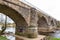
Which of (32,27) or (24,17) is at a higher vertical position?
(24,17)

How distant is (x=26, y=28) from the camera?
16.0 metres

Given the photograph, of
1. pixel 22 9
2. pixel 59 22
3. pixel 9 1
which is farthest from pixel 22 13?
pixel 59 22

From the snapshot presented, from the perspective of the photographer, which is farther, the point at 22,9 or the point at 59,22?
the point at 59,22

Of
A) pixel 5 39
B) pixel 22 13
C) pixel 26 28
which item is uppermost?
pixel 22 13

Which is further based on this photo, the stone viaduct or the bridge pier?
the bridge pier

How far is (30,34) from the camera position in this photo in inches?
599

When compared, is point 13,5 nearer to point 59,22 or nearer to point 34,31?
point 34,31

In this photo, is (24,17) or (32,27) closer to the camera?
(24,17)

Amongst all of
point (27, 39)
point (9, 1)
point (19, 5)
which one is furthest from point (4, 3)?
point (27, 39)

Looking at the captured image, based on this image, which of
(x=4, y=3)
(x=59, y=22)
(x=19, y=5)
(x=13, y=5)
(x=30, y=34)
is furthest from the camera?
(x=59, y=22)

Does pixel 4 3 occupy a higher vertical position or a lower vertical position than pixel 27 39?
higher

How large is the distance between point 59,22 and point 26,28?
25599 millimetres

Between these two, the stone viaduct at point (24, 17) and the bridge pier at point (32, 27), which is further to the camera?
the bridge pier at point (32, 27)

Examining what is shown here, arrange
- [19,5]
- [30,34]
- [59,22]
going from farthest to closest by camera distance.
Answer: [59,22], [30,34], [19,5]
